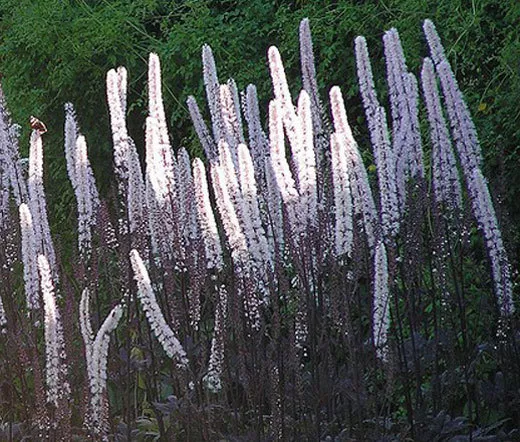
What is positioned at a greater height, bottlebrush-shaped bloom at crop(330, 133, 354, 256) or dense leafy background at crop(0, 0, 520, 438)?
dense leafy background at crop(0, 0, 520, 438)

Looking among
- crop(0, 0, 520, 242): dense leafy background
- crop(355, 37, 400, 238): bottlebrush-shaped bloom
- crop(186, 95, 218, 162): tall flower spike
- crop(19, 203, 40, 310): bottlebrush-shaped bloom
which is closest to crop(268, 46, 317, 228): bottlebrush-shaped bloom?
crop(355, 37, 400, 238): bottlebrush-shaped bloom

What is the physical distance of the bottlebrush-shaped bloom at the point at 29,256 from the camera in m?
3.89

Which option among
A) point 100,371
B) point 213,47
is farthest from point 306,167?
point 213,47

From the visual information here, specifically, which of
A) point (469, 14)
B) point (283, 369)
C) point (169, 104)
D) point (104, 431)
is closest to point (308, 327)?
point (283, 369)

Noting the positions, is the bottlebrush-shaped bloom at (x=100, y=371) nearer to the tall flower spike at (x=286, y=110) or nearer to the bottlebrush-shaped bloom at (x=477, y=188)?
the tall flower spike at (x=286, y=110)

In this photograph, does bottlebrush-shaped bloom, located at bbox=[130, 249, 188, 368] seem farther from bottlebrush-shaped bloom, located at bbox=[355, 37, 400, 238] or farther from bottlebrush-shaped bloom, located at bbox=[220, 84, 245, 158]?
bottlebrush-shaped bloom, located at bbox=[220, 84, 245, 158]

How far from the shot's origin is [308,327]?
3.94 meters

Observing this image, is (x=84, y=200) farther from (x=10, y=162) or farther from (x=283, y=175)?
(x=283, y=175)

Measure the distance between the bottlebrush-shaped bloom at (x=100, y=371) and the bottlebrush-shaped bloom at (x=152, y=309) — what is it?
0.28 ft

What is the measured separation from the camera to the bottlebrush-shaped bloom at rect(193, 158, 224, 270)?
3.76 metres

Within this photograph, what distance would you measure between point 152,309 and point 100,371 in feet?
0.75

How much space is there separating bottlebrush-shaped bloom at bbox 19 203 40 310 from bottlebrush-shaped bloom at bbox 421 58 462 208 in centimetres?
151

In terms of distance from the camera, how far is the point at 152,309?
11.1ft

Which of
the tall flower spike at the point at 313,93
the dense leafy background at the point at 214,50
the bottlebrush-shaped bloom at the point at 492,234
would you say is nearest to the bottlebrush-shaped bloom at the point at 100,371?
the tall flower spike at the point at 313,93
